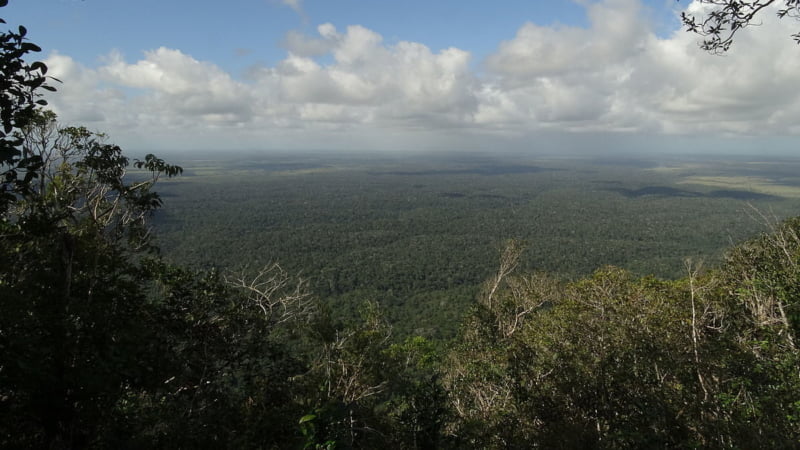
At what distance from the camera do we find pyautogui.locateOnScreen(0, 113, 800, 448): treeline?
4137mm

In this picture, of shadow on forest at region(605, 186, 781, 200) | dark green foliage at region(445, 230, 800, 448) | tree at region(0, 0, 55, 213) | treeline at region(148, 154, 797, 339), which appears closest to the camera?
tree at region(0, 0, 55, 213)

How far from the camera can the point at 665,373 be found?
664 centimetres

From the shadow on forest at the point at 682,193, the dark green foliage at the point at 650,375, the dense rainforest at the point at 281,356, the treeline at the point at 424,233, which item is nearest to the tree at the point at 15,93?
the dense rainforest at the point at 281,356

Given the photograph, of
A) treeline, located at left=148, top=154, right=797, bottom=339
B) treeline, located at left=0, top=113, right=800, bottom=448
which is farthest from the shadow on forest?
treeline, located at left=0, top=113, right=800, bottom=448

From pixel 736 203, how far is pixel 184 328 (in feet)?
498

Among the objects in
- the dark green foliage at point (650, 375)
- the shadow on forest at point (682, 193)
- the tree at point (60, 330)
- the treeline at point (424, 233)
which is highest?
the tree at point (60, 330)

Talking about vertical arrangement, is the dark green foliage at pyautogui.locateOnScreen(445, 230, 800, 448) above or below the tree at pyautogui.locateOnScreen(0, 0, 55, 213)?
below

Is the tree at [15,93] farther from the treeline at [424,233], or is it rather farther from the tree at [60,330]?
A: the treeline at [424,233]

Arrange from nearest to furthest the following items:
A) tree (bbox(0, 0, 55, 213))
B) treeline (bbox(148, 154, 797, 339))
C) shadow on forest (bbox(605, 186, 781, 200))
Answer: tree (bbox(0, 0, 55, 213))
treeline (bbox(148, 154, 797, 339))
shadow on forest (bbox(605, 186, 781, 200))

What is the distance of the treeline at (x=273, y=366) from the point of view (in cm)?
414

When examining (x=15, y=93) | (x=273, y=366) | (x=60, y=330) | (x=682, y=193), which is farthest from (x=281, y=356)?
(x=682, y=193)

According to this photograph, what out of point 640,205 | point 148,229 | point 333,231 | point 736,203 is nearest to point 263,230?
point 333,231

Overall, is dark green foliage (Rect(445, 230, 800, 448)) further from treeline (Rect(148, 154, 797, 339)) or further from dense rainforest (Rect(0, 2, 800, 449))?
treeline (Rect(148, 154, 797, 339))

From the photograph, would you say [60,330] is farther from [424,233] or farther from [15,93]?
[424,233]
